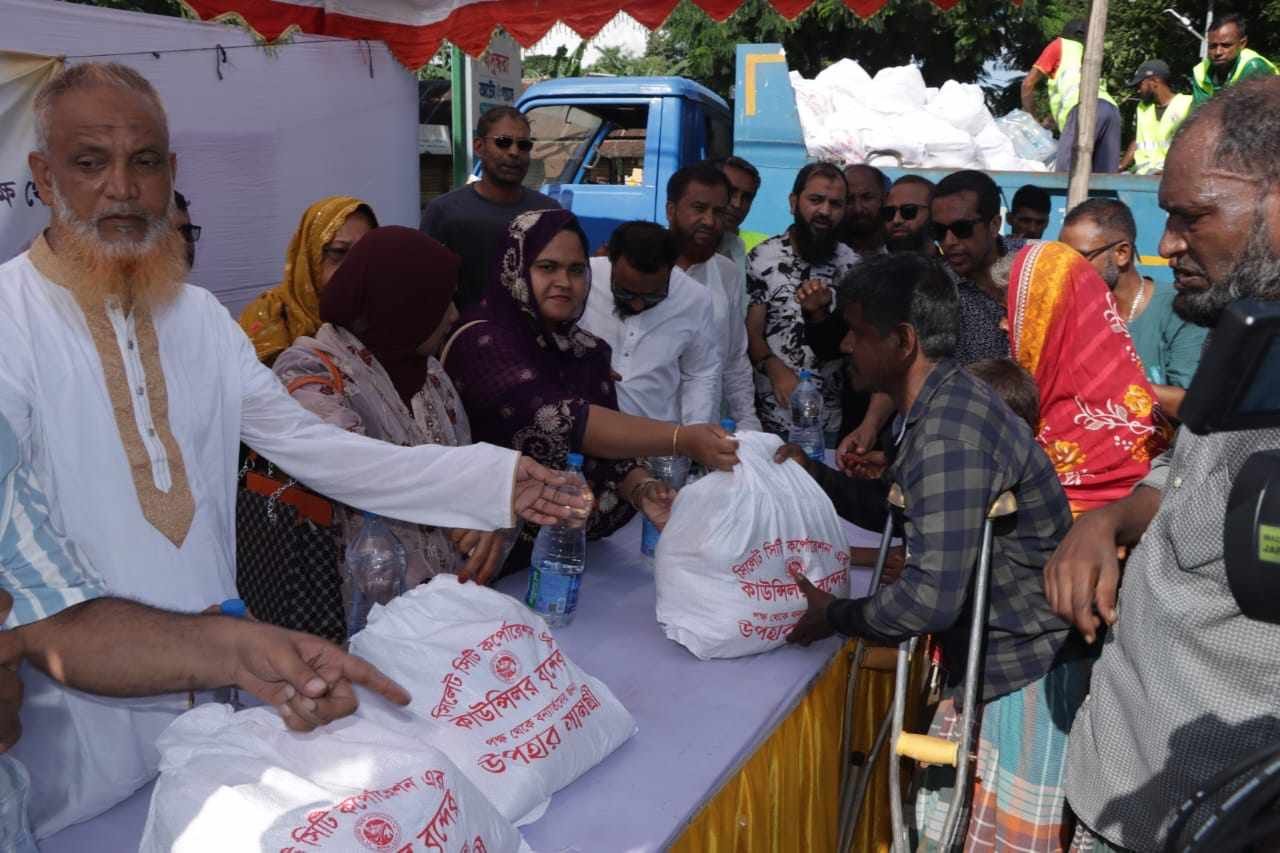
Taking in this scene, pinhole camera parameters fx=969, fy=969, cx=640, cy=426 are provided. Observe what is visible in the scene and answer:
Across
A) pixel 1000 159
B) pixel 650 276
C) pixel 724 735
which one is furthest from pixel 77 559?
pixel 1000 159

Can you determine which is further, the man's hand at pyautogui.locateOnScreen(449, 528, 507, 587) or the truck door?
the truck door

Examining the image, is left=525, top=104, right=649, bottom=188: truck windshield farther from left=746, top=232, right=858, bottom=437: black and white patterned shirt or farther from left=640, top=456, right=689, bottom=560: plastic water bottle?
left=640, top=456, right=689, bottom=560: plastic water bottle

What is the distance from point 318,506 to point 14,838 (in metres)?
1.05

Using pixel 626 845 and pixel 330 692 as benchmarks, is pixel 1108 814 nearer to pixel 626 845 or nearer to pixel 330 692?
pixel 626 845

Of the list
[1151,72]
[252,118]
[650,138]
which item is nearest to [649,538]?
[252,118]

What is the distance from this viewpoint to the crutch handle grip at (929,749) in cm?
197

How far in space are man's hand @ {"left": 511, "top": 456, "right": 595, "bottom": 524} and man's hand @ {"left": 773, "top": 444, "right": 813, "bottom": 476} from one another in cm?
58

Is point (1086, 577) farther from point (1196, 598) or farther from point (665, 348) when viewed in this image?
point (665, 348)

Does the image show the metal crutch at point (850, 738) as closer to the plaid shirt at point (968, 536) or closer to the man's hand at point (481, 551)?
the plaid shirt at point (968, 536)

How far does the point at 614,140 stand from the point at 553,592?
7.23 meters

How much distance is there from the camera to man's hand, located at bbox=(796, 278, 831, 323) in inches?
169

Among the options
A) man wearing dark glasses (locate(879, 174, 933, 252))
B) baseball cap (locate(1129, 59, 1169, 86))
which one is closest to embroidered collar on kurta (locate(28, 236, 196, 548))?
man wearing dark glasses (locate(879, 174, 933, 252))

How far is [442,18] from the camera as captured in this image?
6.27 meters

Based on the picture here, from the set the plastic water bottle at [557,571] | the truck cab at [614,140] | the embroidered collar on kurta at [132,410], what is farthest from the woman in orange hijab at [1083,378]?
the truck cab at [614,140]
